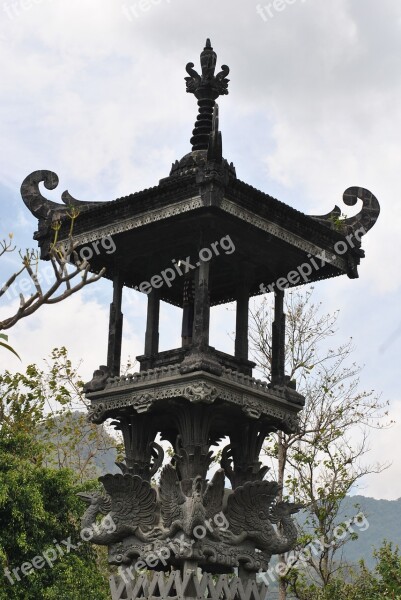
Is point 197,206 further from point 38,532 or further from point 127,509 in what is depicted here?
A: point 38,532

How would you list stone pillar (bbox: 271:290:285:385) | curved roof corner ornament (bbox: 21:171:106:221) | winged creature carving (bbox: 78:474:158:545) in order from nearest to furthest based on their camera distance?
winged creature carving (bbox: 78:474:158:545) < stone pillar (bbox: 271:290:285:385) < curved roof corner ornament (bbox: 21:171:106:221)

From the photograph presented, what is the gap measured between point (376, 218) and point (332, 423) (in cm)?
1174

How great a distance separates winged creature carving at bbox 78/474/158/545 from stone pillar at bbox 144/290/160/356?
214 cm

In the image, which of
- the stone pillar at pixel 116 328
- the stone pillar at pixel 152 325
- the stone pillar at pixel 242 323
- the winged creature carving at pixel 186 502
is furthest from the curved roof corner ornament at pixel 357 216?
the winged creature carving at pixel 186 502

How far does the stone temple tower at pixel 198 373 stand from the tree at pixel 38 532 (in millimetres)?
6778

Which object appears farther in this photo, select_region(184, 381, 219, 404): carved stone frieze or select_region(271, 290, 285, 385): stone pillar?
select_region(271, 290, 285, 385): stone pillar

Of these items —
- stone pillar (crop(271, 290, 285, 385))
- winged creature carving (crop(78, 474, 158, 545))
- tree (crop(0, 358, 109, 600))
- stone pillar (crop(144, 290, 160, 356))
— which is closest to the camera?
winged creature carving (crop(78, 474, 158, 545))

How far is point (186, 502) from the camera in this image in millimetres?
13438

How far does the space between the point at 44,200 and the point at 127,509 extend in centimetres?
548

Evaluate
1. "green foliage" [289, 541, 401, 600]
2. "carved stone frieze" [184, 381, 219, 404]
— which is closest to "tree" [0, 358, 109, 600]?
"green foliage" [289, 541, 401, 600]

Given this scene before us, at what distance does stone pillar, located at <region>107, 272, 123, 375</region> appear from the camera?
15.4 meters


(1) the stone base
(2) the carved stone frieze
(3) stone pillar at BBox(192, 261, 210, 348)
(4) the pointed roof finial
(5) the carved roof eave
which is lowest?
(1) the stone base

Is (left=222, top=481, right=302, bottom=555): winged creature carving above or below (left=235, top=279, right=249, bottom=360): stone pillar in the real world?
below

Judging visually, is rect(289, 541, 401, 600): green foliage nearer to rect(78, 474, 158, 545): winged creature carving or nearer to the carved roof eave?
rect(78, 474, 158, 545): winged creature carving
